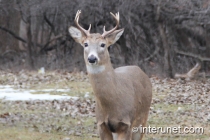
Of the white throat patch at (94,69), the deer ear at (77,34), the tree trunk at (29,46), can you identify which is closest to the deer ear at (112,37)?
the deer ear at (77,34)

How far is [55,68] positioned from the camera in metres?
23.0

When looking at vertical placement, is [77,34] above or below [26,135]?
above

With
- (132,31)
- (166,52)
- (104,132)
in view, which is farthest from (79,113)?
(132,31)

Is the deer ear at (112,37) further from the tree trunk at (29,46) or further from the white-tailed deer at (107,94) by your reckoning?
the tree trunk at (29,46)

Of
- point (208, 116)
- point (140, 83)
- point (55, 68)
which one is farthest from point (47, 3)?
point (140, 83)

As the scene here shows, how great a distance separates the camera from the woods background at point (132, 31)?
777 inches

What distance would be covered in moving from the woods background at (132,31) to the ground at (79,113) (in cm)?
300

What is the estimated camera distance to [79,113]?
11.8 metres

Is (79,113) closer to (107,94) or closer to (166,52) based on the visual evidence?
(107,94)

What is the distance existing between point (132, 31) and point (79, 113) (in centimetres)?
1021

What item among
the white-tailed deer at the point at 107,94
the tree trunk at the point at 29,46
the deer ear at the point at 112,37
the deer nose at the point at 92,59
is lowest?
the tree trunk at the point at 29,46

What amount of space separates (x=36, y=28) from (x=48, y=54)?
125cm

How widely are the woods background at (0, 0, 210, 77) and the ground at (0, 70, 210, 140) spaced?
9.84ft

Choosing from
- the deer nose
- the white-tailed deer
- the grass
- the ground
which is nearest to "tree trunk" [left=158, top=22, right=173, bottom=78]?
the ground
